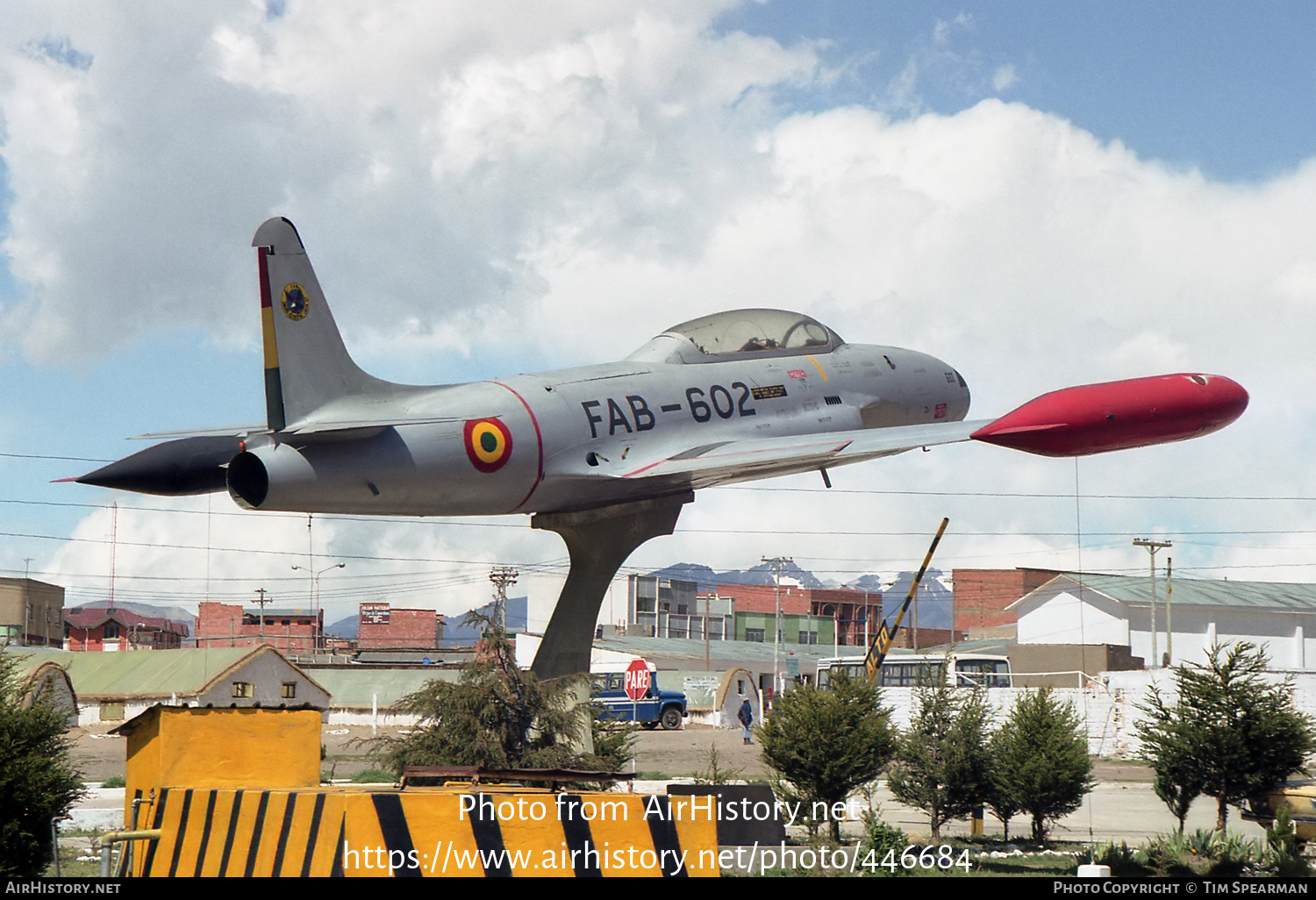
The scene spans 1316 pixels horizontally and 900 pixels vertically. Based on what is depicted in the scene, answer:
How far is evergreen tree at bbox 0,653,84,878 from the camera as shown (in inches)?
557

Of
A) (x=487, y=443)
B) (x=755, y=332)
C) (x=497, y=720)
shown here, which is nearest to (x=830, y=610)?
(x=755, y=332)

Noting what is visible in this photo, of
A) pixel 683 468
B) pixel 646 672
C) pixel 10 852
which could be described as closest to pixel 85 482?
pixel 10 852

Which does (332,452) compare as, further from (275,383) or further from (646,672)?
(646,672)

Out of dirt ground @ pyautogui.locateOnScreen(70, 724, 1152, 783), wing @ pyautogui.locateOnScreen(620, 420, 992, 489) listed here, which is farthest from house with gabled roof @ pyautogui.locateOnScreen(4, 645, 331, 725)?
wing @ pyautogui.locateOnScreen(620, 420, 992, 489)

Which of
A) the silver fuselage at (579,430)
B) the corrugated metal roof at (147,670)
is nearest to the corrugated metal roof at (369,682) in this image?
the corrugated metal roof at (147,670)

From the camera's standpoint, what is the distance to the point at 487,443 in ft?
53.5

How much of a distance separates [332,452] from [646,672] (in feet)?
135

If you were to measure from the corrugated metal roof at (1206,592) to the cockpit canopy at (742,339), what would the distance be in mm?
60933

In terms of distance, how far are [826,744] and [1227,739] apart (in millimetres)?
6208

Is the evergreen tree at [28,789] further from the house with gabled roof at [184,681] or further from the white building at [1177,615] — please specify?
the white building at [1177,615]

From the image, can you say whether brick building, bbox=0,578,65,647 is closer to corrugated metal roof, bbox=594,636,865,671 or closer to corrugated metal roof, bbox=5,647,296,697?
corrugated metal roof, bbox=5,647,296,697

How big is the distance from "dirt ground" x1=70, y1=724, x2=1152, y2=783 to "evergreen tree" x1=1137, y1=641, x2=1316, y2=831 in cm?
935

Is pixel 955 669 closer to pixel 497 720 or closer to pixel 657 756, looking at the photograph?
pixel 657 756
